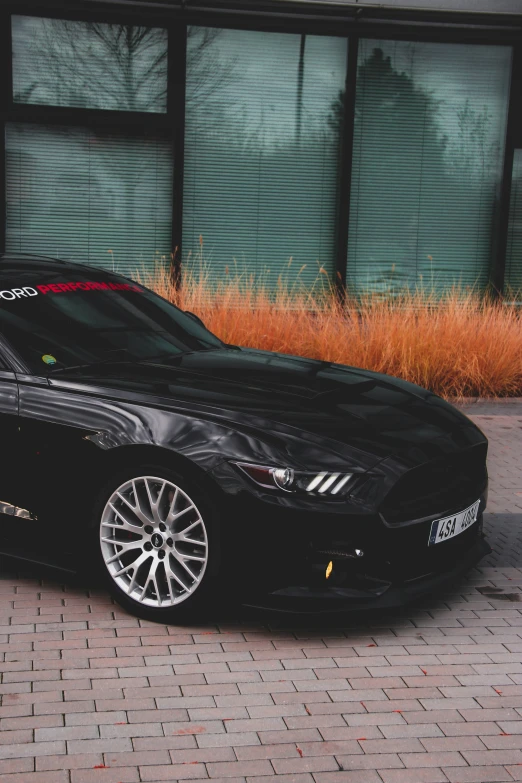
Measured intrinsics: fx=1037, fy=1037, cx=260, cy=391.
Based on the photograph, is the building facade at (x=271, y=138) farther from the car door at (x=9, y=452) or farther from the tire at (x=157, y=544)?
the tire at (x=157, y=544)

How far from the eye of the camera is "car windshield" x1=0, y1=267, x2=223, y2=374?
4938 millimetres

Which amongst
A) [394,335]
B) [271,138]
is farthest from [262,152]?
[394,335]

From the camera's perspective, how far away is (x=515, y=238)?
1451 cm

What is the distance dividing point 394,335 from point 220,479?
6.24 meters

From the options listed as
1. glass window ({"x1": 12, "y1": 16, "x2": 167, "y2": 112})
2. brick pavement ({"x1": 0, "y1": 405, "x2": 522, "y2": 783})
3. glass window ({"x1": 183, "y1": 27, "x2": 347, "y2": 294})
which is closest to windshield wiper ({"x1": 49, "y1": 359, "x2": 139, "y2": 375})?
brick pavement ({"x1": 0, "y1": 405, "x2": 522, "y2": 783})

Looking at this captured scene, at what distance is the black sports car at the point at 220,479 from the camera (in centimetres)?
416

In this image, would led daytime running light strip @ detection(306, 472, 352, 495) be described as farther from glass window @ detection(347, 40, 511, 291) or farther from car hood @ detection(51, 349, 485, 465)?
glass window @ detection(347, 40, 511, 291)

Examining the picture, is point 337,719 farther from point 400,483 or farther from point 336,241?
point 336,241

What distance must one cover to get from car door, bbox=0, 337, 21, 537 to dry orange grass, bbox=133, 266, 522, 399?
5497 mm

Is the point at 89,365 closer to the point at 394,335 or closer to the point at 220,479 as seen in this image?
the point at 220,479

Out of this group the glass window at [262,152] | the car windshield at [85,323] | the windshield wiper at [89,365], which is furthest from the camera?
the glass window at [262,152]

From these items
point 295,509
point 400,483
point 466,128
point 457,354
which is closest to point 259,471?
point 295,509

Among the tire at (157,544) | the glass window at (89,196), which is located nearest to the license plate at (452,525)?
the tire at (157,544)

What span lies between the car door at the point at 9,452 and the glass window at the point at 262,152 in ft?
30.5
